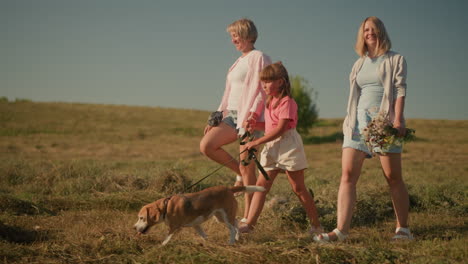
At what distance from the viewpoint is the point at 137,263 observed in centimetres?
399

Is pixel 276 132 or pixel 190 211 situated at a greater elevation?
pixel 276 132

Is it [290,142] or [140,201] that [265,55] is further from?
[140,201]

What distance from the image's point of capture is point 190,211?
4.75 m

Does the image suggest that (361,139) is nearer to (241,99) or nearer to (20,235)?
(241,99)

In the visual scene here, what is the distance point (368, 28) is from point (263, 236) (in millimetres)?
2856

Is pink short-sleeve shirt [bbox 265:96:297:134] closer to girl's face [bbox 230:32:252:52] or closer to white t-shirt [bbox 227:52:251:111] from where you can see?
white t-shirt [bbox 227:52:251:111]

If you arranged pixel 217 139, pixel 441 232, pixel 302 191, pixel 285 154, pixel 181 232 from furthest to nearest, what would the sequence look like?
pixel 217 139
pixel 441 232
pixel 181 232
pixel 302 191
pixel 285 154

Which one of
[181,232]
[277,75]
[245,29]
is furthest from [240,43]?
[181,232]

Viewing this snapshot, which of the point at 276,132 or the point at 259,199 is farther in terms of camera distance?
the point at 259,199

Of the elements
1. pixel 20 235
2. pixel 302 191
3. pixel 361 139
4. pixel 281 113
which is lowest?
pixel 20 235

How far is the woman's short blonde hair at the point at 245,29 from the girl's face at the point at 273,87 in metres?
0.87

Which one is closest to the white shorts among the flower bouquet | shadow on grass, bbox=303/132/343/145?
the flower bouquet

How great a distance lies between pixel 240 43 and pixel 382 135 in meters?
2.38

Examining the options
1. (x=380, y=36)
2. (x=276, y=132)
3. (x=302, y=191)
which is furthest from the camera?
(x=302, y=191)
